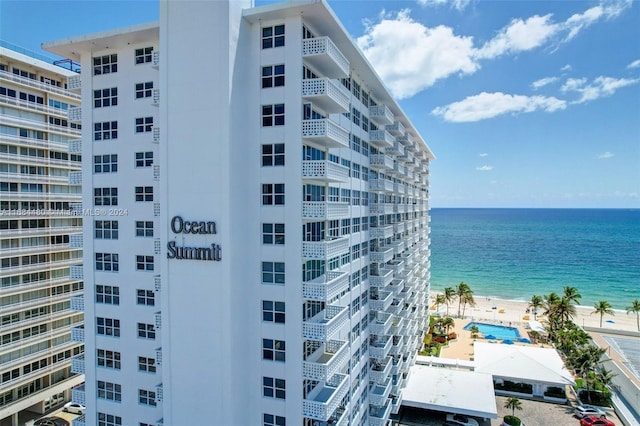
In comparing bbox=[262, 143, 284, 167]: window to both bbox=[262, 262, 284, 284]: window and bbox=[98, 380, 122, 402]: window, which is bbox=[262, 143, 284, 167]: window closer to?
bbox=[262, 262, 284, 284]: window

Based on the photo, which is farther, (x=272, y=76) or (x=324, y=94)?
(x=272, y=76)

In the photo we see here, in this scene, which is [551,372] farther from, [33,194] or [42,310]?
[33,194]

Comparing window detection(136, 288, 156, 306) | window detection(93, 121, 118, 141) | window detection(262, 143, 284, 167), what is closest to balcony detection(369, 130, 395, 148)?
window detection(262, 143, 284, 167)

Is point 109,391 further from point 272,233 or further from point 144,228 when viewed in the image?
point 272,233

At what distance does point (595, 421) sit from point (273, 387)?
1525 inches

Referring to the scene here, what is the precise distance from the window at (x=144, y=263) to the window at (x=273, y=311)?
9.83 meters

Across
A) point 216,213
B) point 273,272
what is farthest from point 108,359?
point 216,213

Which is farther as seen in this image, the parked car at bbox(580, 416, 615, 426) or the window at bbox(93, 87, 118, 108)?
the parked car at bbox(580, 416, 615, 426)

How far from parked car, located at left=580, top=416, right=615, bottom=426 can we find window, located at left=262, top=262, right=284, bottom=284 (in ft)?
133

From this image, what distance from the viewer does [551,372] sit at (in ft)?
164

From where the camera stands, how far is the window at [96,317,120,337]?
28984 mm

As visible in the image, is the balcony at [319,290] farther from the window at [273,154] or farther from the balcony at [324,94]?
the balcony at [324,94]

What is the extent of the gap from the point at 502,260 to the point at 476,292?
2260 inches

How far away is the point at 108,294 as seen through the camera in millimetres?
29234
